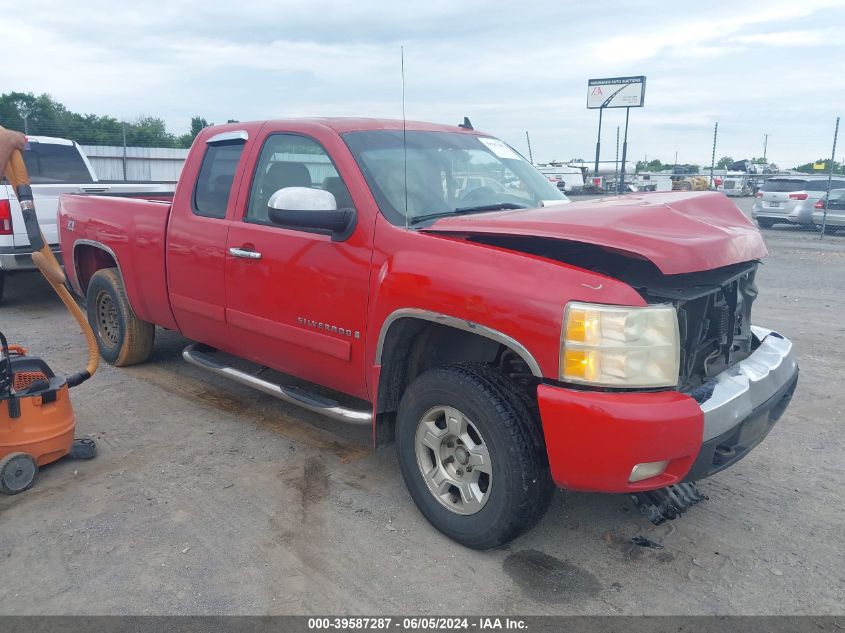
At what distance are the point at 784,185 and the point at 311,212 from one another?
18.2 meters

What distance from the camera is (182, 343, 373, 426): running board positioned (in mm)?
3717

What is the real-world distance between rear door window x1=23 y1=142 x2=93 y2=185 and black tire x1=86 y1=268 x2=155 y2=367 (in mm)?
4201

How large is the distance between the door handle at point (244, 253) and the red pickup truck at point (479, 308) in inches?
0.6

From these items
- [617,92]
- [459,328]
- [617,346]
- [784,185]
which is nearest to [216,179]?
[459,328]

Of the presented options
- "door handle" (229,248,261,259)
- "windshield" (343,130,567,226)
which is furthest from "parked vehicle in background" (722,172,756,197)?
"door handle" (229,248,261,259)

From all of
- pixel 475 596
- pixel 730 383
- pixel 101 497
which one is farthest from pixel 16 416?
pixel 730 383

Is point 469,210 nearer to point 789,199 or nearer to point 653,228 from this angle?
point 653,228

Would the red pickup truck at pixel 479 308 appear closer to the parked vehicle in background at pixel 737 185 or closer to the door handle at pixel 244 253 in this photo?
the door handle at pixel 244 253

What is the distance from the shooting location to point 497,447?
295cm

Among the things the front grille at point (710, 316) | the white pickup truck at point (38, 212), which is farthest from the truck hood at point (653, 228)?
the white pickup truck at point (38, 212)

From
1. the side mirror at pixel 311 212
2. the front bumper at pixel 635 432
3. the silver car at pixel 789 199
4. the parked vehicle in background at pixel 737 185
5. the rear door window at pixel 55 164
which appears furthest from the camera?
the parked vehicle in background at pixel 737 185

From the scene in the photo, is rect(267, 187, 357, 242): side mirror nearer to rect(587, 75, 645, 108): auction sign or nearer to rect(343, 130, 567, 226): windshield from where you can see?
rect(343, 130, 567, 226): windshield

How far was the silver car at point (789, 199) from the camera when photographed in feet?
57.6

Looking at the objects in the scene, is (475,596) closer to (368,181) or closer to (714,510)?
(714,510)
